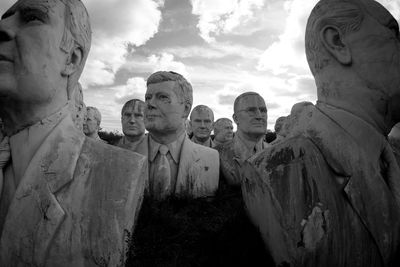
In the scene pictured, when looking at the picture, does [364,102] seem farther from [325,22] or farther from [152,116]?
[152,116]

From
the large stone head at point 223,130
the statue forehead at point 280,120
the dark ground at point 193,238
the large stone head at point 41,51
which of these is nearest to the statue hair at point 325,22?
the dark ground at point 193,238

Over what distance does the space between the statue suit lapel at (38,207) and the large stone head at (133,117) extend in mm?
4423

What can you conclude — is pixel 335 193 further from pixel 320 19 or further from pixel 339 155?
pixel 320 19

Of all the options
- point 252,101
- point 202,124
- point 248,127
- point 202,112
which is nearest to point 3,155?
point 248,127

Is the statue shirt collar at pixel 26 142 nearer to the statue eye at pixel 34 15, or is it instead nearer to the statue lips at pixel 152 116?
the statue eye at pixel 34 15

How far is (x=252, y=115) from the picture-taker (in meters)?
6.09

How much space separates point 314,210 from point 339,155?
0.45 m

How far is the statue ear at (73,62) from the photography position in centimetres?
242

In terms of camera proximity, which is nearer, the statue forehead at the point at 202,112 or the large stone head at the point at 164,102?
the large stone head at the point at 164,102

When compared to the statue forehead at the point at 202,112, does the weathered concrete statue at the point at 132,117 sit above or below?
below

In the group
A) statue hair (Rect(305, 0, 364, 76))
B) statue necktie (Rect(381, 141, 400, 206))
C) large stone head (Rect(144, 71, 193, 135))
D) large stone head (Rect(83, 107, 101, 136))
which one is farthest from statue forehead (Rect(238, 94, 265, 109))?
large stone head (Rect(83, 107, 101, 136))

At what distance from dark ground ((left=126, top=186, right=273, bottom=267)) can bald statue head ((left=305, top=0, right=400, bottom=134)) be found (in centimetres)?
135

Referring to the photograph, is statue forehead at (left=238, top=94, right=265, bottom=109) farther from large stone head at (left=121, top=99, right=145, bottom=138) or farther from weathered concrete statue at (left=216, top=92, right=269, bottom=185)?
large stone head at (left=121, top=99, right=145, bottom=138)

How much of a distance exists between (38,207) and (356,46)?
260 cm
